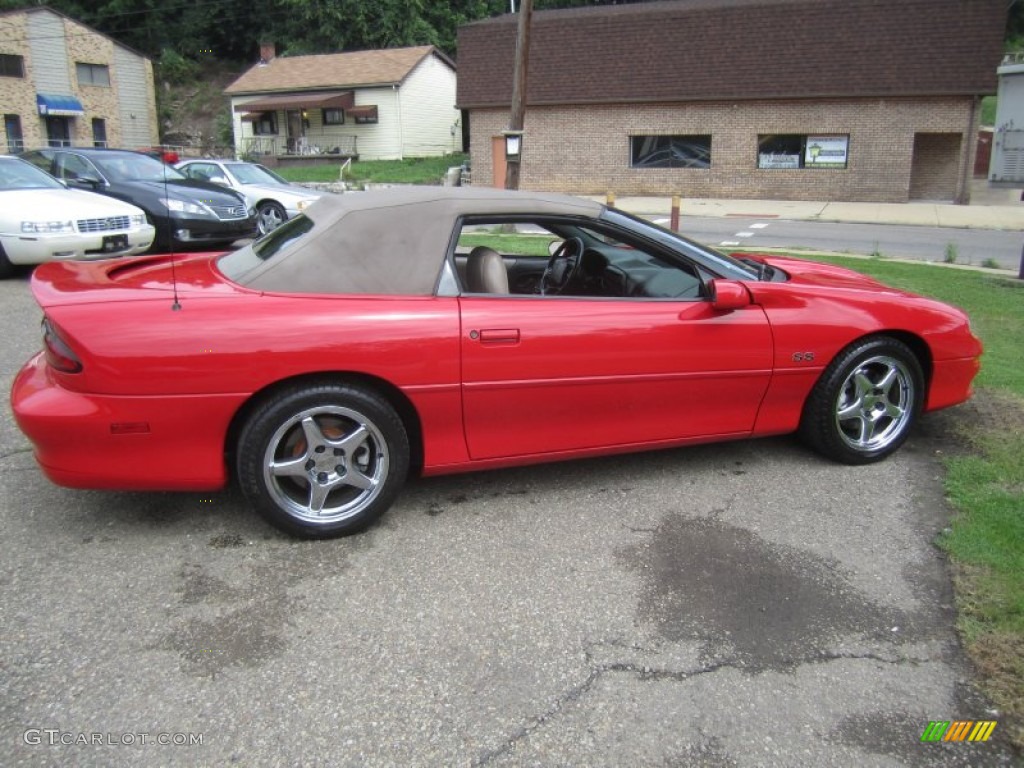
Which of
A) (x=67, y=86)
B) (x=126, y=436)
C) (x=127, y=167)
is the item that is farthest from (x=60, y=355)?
(x=67, y=86)

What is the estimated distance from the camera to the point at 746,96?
26.2 metres

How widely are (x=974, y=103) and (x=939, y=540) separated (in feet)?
82.8

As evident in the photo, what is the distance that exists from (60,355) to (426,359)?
143cm

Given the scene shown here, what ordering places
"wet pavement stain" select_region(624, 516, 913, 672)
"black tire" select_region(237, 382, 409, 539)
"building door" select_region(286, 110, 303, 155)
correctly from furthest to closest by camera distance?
"building door" select_region(286, 110, 303, 155) → "black tire" select_region(237, 382, 409, 539) → "wet pavement stain" select_region(624, 516, 913, 672)

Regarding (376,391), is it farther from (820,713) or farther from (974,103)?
(974,103)

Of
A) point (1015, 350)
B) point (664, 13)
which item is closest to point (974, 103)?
point (664, 13)

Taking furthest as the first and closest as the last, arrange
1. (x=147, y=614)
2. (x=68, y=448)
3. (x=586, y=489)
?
1. (x=586, y=489)
2. (x=68, y=448)
3. (x=147, y=614)

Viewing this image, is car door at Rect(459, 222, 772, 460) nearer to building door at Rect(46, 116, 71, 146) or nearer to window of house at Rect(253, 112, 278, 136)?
window of house at Rect(253, 112, 278, 136)

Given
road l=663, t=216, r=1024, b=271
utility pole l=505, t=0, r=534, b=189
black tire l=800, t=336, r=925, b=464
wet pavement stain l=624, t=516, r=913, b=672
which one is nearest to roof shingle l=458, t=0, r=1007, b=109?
road l=663, t=216, r=1024, b=271

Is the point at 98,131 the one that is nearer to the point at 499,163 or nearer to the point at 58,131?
the point at 58,131

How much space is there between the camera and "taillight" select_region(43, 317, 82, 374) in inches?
126

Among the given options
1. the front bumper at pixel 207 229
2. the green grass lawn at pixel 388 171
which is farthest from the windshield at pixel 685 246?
the green grass lawn at pixel 388 171

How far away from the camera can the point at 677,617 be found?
118 inches

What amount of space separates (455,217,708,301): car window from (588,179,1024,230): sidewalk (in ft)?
59.2
